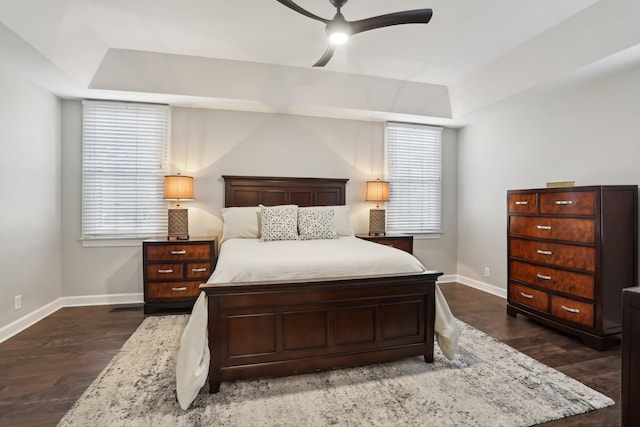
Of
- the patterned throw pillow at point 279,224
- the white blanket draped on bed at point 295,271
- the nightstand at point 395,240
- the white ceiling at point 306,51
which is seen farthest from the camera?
the nightstand at point 395,240

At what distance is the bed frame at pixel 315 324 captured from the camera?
2.04 meters

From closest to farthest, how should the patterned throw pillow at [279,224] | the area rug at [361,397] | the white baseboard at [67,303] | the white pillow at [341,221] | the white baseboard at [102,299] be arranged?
the area rug at [361,397]
the white baseboard at [67,303]
the patterned throw pillow at [279,224]
the white baseboard at [102,299]
the white pillow at [341,221]

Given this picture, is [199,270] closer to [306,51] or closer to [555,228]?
[306,51]

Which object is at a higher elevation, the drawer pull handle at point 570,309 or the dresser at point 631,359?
the dresser at point 631,359

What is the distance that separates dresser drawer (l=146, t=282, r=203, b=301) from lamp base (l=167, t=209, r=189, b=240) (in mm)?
551

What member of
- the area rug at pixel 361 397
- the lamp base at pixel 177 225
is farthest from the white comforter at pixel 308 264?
the lamp base at pixel 177 225

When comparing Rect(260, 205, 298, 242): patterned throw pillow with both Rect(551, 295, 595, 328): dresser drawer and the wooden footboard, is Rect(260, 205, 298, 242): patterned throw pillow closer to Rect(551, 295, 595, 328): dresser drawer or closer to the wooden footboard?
the wooden footboard

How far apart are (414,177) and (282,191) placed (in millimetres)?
2088

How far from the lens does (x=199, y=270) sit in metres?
3.61

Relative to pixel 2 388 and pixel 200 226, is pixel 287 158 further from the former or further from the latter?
pixel 2 388

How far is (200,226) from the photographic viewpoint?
13.6ft

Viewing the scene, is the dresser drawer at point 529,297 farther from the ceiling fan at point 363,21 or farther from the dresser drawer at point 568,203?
the ceiling fan at point 363,21

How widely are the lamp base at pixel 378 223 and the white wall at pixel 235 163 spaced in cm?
26

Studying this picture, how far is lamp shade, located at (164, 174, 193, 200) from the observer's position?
3699 mm
